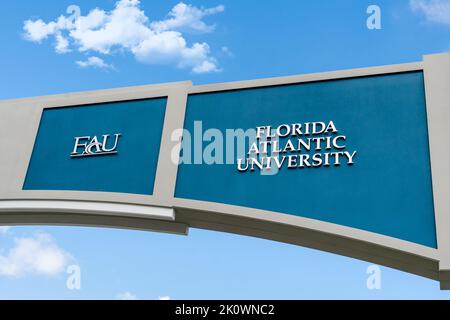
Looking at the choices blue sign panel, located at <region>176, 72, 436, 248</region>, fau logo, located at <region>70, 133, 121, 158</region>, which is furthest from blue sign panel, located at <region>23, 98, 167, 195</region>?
blue sign panel, located at <region>176, 72, 436, 248</region>

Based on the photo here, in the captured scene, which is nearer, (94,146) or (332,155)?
(332,155)

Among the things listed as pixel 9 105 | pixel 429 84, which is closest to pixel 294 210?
pixel 429 84

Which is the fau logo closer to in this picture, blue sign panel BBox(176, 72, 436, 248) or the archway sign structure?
the archway sign structure

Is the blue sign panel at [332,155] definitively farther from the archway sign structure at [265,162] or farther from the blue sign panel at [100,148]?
the blue sign panel at [100,148]

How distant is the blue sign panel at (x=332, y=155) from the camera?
21.9 feet

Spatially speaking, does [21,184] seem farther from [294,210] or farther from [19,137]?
[294,210]

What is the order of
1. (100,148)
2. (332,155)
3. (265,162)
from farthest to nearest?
1. (100,148)
2. (265,162)
3. (332,155)

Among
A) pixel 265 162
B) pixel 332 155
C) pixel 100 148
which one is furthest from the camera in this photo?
pixel 100 148

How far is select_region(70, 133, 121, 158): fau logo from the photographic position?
26.5ft

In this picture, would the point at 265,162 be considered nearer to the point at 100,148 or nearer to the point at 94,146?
the point at 100,148

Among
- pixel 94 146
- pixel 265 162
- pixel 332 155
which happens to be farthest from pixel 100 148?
pixel 332 155

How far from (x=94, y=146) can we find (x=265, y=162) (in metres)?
2.46

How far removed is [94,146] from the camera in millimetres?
8188

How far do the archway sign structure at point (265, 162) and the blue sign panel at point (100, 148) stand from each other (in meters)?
0.02
